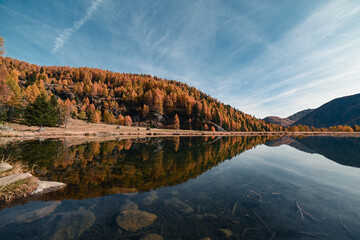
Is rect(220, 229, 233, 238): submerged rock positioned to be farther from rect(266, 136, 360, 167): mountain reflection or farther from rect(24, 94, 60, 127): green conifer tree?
rect(24, 94, 60, 127): green conifer tree

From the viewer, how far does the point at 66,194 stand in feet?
28.5

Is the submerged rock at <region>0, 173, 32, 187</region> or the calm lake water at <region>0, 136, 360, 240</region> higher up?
the submerged rock at <region>0, 173, 32, 187</region>

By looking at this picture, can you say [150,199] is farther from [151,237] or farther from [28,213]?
[28,213]

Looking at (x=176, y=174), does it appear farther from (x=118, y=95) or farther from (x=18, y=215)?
(x=118, y=95)

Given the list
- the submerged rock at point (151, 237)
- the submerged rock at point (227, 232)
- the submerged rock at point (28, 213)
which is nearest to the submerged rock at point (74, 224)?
the submerged rock at point (28, 213)

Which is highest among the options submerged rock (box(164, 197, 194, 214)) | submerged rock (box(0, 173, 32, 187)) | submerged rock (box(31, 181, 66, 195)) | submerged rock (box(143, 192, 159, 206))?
submerged rock (box(0, 173, 32, 187))

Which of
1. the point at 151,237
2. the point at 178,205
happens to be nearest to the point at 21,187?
the point at 151,237

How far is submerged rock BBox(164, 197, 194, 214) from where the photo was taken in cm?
733

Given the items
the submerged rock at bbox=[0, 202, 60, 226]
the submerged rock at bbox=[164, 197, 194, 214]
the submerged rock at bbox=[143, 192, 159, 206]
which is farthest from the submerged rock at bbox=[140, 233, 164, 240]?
the submerged rock at bbox=[0, 202, 60, 226]

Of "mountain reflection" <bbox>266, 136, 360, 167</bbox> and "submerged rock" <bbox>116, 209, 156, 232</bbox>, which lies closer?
"submerged rock" <bbox>116, 209, 156, 232</bbox>

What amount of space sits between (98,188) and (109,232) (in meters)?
5.21

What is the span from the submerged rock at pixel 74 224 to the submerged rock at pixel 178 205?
3.70 meters

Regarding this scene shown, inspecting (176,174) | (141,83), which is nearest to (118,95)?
(141,83)

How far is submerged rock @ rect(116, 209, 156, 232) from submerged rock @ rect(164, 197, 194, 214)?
1.32 m
